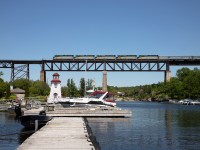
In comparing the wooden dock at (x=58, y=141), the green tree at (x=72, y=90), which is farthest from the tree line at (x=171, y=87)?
the wooden dock at (x=58, y=141)

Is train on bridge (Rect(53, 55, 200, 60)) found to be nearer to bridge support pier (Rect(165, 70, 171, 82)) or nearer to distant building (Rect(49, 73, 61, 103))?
bridge support pier (Rect(165, 70, 171, 82))

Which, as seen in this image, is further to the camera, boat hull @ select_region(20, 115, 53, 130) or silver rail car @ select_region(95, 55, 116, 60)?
silver rail car @ select_region(95, 55, 116, 60)

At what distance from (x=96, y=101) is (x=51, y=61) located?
10069 cm

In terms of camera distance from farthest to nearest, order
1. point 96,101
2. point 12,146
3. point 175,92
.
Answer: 1. point 175,92
2. point 96,101
3. point 12,146

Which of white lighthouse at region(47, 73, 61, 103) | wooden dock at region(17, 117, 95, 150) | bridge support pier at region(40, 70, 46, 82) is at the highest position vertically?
bridge support pier at region(40, 70, 46, 82)

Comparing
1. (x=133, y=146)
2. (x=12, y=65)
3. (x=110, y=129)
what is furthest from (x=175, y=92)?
(x=133, y=146)

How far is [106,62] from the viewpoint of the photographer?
160 metres

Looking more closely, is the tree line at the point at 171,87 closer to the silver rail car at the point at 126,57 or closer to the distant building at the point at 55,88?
the silver rail car at the point at 126,57

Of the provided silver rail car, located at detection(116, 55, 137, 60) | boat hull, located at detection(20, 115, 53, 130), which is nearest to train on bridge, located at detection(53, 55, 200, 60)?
silver rail car, located at detection(116, 55, 137, 60)

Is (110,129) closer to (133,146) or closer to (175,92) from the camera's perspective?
(133,146)

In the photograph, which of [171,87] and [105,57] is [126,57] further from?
[171,87]

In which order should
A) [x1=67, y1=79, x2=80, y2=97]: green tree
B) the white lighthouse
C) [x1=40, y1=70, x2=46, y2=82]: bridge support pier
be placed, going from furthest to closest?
[x1=40, y1=70, x2=46, y2=82]: bridge support pier, [x1=67, y1=79, x2=80, y2=97]: green tree, the white lighthouse

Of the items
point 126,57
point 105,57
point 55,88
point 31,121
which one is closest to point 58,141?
point 31,121

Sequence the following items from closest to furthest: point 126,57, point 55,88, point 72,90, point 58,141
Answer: point 58,141 → point 55,88 → point 72,90 → point 126,57
